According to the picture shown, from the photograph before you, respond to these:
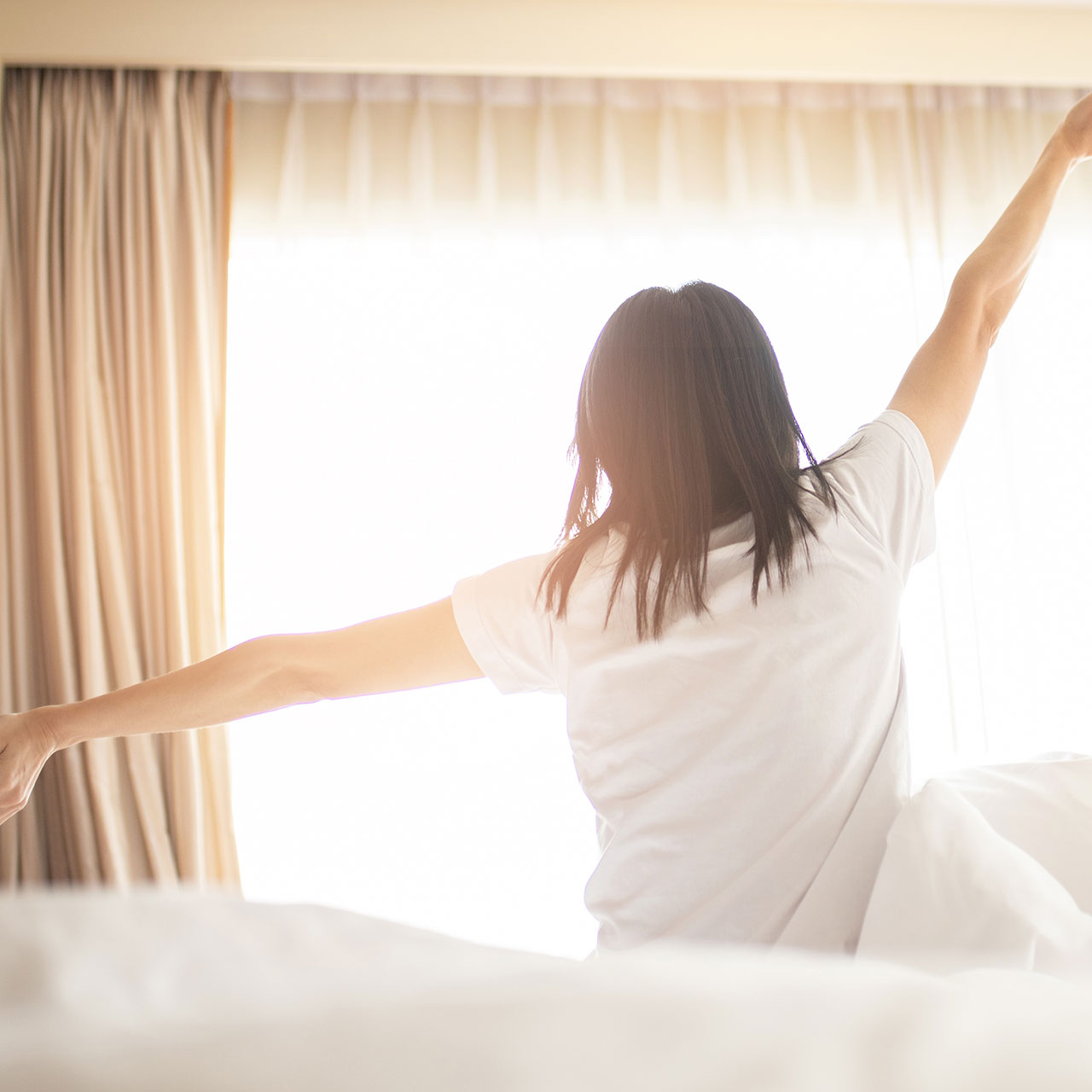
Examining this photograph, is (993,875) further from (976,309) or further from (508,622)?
(976,309)

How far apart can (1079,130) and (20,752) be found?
1719 mm

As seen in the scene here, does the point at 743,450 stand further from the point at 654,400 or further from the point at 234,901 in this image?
the point at 234,901

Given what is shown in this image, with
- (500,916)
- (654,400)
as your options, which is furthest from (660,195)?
(500,916)

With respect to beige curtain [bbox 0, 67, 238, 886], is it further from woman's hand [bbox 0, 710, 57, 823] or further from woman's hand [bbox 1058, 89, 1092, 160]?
woman's hand [bbox 1058, 89, 1092, 160]

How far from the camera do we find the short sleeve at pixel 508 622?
0.98 metres

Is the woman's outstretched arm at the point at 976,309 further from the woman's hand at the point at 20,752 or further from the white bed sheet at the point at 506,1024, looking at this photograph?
the woman's hand at the point at 20,752

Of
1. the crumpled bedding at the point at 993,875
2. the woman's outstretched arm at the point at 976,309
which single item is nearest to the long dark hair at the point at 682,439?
the woman's outstretched arm at the point at 976,309

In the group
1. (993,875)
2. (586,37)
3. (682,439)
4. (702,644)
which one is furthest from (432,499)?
(993,875)

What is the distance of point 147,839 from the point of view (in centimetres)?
244

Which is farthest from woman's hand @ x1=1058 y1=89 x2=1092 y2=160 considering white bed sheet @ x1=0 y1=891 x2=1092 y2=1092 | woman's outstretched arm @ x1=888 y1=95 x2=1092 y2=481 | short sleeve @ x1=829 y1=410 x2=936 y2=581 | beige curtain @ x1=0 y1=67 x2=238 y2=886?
A: beige curtain @ x1=0 y1=67 x2=238 y2=886

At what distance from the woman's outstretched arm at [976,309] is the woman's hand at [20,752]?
1.13 m

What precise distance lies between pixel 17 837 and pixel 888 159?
3593 millimetres

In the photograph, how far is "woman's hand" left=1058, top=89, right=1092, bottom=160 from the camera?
1.28 metres

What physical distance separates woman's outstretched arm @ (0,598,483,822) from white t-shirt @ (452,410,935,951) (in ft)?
0.67
